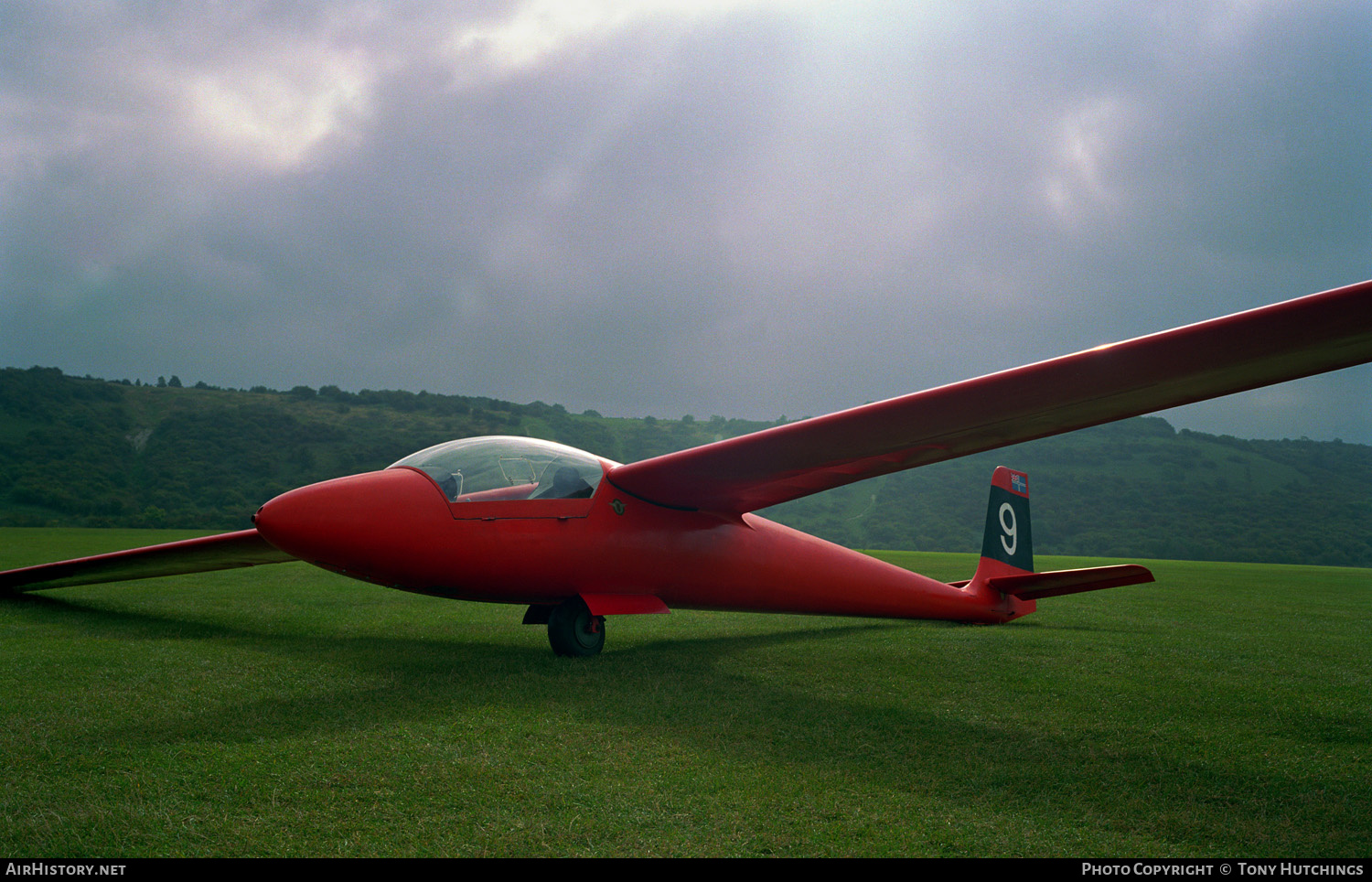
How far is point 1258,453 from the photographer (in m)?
87.7

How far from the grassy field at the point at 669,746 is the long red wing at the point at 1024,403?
161cm

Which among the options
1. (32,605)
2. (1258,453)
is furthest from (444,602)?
(1258,453)

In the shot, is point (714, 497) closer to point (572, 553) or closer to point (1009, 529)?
point (572, 553)

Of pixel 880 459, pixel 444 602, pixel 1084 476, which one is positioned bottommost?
pixel 444 602

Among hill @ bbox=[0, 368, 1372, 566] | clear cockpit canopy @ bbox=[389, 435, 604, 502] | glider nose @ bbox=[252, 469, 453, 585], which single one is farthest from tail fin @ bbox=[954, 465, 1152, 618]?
hill @ bbox=[0, 368, 1372, 566]

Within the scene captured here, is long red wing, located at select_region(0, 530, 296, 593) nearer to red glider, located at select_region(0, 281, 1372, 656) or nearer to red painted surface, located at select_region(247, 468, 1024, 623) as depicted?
red glider, located at select_region(0, 281, 1372, 656)

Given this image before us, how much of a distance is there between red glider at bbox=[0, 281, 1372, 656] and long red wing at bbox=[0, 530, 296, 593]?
8 cm

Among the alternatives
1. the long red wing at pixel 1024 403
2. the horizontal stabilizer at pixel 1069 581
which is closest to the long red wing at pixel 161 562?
the long red wing at pixel 1024 403

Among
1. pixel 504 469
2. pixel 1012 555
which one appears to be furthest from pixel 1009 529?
pixel 504 469

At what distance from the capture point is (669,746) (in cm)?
360

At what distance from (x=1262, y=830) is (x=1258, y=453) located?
360 ft
